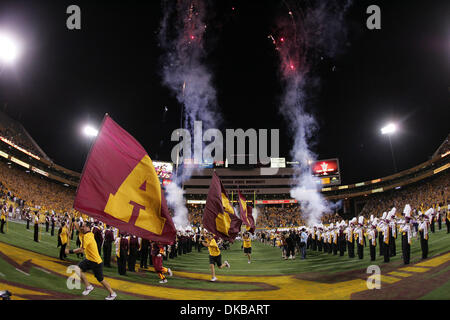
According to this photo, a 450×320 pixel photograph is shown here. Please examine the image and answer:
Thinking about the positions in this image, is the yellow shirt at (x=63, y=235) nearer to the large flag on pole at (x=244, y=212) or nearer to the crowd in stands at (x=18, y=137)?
the large flag on pole at (x=244, y=212)

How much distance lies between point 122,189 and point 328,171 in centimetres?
5929

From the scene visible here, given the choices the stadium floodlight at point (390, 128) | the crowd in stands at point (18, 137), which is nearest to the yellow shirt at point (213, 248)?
the crowd in stands at point (18, 137)

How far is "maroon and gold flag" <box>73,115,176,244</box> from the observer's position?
4406mm

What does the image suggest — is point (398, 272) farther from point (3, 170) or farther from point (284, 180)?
point (284, 180)

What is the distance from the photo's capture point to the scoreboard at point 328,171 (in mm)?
58156

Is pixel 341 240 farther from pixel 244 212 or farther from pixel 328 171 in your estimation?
pixel 328 171

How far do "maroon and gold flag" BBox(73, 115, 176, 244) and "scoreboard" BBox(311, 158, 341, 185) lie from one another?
58.6 metres

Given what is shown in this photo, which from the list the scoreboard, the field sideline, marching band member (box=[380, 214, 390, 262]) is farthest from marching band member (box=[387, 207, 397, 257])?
the scoreboard

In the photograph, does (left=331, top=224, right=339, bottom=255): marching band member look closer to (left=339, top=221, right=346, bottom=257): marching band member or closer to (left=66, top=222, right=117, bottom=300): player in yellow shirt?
(left=339, top=221, right=346, bottom=257): marching band member

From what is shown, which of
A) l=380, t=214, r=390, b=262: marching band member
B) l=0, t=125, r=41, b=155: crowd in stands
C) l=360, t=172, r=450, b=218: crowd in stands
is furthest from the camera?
l=0, t=125, r=41, b=155: crowd in stands

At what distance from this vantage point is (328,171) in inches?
2313

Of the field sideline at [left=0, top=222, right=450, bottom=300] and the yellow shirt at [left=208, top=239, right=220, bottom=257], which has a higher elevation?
the yellow shirt at [left=208, top=239, right=220, bottom=257]

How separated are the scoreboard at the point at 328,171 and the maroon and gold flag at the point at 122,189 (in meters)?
58.6

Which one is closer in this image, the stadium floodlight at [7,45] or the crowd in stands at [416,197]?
the stadium floodlight at [7,45]
